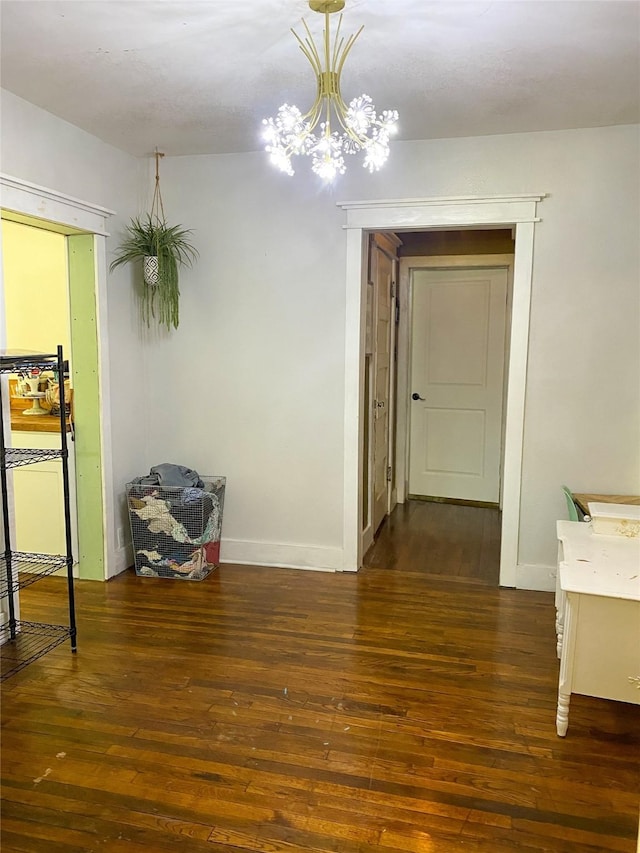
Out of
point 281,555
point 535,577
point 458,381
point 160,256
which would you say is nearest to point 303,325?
point 160,256

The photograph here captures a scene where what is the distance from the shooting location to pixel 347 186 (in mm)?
3605

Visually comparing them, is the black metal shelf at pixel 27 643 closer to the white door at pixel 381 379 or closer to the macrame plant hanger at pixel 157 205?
the white door at pixel 381 379

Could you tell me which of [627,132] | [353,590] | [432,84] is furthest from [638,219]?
[353,590]

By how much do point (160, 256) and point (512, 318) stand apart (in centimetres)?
209

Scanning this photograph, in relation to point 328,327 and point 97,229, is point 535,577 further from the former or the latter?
point 97,229

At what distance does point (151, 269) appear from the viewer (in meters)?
3.66

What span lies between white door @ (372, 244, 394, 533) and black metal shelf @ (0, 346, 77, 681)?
217 centimetres

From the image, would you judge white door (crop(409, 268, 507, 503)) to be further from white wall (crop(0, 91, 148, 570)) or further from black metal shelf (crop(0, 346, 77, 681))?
black metal shelf (crop(0, 346, 77, 681))

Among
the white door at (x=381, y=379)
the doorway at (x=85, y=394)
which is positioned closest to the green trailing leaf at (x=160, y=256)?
the doorway at (x=85, y=394)

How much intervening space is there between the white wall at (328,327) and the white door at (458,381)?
185 centimetres

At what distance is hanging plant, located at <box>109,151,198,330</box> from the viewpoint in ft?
12.1

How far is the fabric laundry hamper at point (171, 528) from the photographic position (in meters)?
3.65

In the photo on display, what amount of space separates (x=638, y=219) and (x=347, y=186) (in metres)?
1.59

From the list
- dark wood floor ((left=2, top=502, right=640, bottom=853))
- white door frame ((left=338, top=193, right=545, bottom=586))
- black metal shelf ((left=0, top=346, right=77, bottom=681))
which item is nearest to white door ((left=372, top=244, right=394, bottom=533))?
white door frame ((left=338, top=193, right=545, bottom=586))
